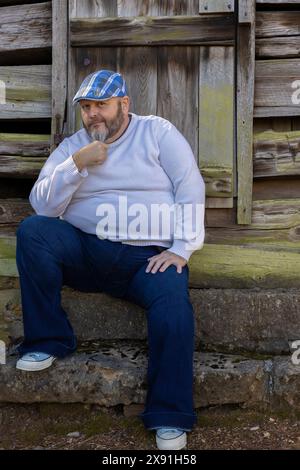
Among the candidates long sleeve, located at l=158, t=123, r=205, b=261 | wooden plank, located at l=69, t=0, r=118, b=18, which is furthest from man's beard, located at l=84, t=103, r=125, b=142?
wooden plank, located at l=69, t=0, r=118, b=18

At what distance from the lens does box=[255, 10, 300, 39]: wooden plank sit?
4.05m

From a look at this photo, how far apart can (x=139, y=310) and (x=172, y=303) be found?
0.54m

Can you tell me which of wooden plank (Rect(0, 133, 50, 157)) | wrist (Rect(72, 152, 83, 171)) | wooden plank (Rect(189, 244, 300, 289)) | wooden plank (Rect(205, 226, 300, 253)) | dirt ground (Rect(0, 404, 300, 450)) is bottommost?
dirt ground (Rect(0, 404, 300, 450))

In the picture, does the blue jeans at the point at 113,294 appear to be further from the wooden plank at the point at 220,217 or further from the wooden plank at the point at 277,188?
the wooden plank at the point at 277,188

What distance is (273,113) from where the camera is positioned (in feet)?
13.3

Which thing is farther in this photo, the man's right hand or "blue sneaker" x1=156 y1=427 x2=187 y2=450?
the man's right hand

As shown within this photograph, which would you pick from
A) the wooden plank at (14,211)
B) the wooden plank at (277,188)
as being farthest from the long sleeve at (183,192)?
the wooden plank at (14,211)

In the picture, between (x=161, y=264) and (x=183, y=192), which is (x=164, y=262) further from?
(x=183, y=192)

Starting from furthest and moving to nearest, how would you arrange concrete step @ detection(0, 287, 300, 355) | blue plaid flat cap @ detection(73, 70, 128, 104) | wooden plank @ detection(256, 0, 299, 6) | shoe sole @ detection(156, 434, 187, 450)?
wooden plank @ detection(256, 0, 299, 6) → concrete step @ detection(0, 287, 300, 355) → blue plaid flat cap @ detection(73, 70, 128, 104) → shoe sole @ detection(156, 434, 187, 450)

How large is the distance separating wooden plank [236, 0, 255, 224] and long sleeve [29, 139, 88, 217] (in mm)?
1046

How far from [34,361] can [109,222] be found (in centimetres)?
79

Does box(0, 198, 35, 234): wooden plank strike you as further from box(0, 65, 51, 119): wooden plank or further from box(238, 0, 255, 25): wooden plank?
box(238, 0, 255, 25): wooden plank

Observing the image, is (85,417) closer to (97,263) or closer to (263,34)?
(97,263)
